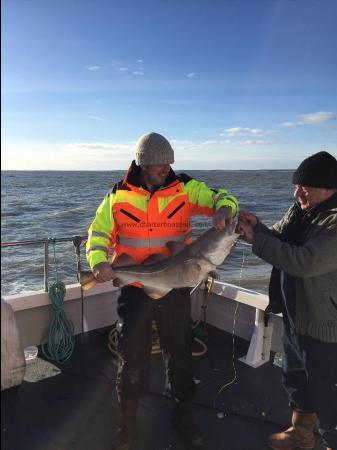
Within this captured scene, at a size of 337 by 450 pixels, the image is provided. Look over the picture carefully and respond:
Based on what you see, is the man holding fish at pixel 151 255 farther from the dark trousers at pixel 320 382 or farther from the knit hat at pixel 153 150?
the dark trousers at pixel 320 382

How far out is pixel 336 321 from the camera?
307 cm

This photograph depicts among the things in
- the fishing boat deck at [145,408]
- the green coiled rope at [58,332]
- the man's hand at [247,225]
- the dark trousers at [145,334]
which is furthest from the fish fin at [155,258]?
the green coiled rope at [58,332]

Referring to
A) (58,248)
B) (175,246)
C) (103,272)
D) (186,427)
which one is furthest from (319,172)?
(58,248)

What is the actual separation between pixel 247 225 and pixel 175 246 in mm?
621

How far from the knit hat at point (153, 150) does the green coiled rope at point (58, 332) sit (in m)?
2.47

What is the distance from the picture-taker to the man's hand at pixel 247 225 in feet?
10.7

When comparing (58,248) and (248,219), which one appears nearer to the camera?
(248,219)

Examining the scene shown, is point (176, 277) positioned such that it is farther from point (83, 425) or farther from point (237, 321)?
point (237, 321)

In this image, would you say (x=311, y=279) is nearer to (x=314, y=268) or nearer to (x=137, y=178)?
(x=314, y=268)

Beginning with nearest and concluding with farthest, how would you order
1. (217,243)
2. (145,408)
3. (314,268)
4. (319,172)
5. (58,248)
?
(314,268) → (319,172) → (217,243) → (145,408) → (58,248)

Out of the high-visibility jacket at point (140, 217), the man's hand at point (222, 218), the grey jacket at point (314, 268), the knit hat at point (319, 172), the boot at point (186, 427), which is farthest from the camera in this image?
the boot at point (186, 427)

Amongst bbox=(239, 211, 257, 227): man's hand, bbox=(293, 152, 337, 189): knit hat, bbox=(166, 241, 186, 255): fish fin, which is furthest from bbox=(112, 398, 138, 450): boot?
bbox=(293, 152, 337, 189): knit hat

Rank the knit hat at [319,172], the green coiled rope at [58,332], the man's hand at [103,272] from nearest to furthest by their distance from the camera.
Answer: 1. the knit hat at [319,172]
2. the man's hand at [103,272]
3. the green coiled rope at [58,332]

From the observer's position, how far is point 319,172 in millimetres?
3076
